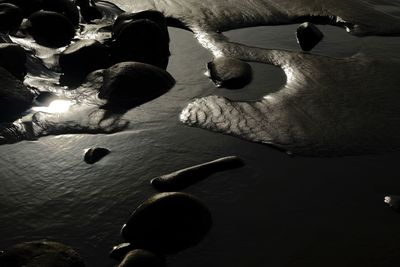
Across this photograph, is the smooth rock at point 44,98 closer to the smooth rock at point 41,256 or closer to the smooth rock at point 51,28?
the smooth rock at point 51,28

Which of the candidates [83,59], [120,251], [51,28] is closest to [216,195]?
[120,251]

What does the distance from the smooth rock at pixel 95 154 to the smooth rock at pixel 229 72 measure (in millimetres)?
1560

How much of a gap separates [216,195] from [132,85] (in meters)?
1.79

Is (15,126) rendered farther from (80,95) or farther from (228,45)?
(228,45)

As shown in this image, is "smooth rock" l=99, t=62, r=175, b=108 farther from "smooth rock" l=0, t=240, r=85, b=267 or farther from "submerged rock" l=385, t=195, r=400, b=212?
"submerged rock" l=385, t=195, r=400, b=212

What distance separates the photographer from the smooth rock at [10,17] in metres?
6.06

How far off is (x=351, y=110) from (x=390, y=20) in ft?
9.55

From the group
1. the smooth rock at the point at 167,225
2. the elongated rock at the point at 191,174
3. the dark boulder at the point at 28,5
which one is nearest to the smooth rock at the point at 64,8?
the dark boulder at the point at 28,5

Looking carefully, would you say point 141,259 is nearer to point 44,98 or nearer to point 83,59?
point 44,98

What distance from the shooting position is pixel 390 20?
250 inches

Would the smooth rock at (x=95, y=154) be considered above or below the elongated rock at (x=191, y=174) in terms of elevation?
below

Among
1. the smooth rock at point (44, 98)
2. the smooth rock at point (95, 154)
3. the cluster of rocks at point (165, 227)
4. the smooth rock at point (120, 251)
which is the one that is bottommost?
the smooth rock at point (44, 98)

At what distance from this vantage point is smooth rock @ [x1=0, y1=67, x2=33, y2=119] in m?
4.06

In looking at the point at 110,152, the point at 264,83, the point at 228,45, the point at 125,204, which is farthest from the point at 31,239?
the point at 228,45
